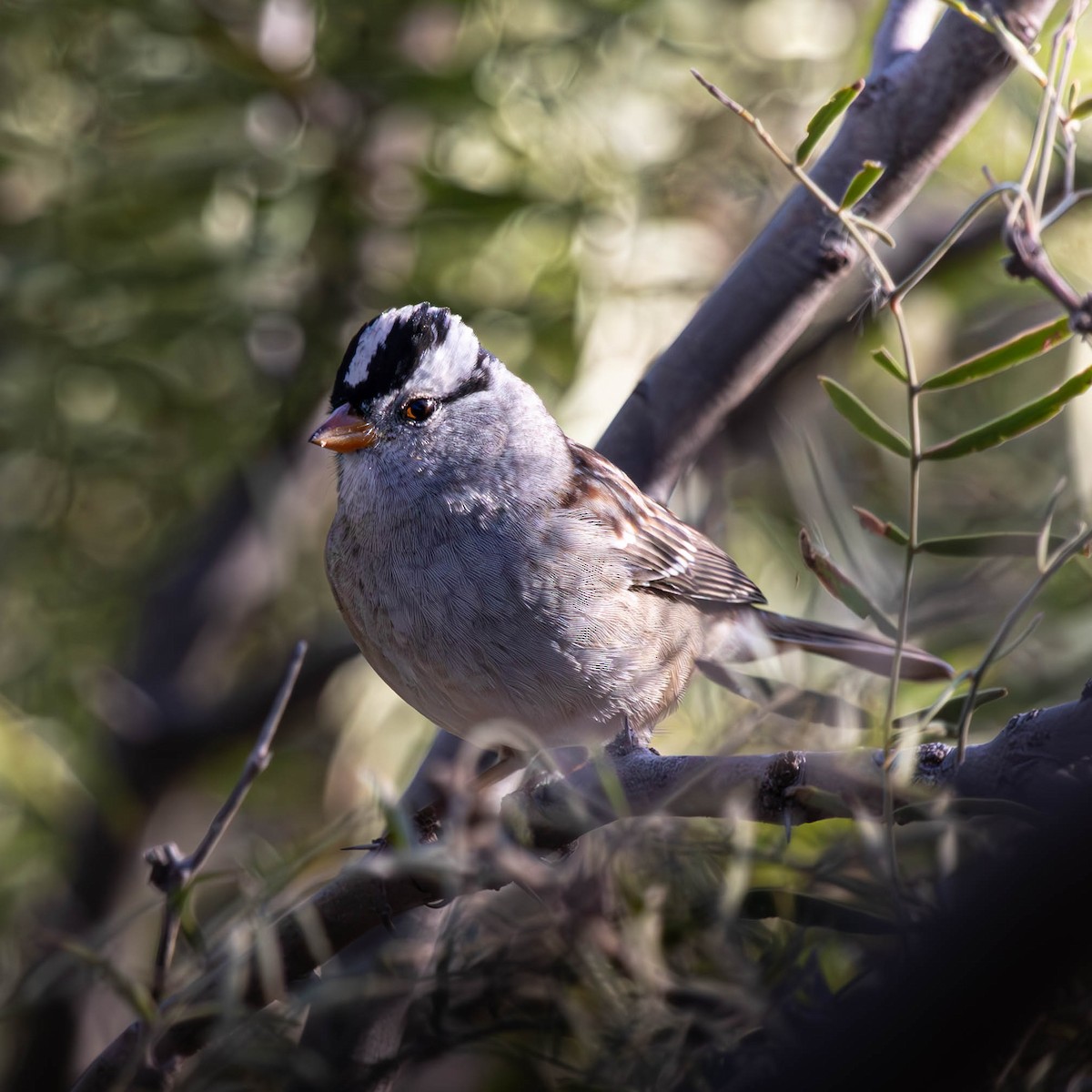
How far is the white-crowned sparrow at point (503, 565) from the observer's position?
158 centimetres

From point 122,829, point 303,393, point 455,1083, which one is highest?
point 303,393

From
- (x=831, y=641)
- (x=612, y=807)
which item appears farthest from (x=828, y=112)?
(x=831, y=641)

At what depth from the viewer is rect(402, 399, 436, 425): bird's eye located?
71.0 inches

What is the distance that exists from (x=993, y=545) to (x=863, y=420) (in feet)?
0.56

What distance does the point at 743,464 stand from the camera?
2.23 meters

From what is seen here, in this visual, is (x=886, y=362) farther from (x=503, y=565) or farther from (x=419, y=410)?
(x=419, y=410)

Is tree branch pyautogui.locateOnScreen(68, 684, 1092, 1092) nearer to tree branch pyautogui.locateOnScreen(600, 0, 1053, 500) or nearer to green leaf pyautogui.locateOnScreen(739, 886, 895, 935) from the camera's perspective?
green leaf pyautogui.locateOnScreen(739, 886, 895, 935)

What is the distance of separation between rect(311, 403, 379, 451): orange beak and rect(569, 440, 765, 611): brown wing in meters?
0.30

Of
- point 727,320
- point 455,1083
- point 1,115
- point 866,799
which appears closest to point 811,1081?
point 866,799

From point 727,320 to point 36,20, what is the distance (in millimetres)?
1434

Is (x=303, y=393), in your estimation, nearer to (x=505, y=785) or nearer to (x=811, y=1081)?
(x=505, y=785)

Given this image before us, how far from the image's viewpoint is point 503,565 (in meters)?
1.62

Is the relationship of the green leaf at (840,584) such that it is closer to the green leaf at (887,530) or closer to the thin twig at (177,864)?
the green leaf at (887,530)

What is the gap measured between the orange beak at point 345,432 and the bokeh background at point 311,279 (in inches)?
19.0
